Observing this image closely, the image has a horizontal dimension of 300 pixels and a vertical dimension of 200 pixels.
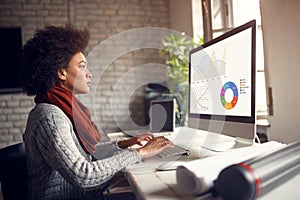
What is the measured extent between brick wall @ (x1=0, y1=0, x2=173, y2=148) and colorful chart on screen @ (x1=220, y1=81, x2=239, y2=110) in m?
2.62

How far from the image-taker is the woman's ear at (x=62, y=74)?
4.23 ft

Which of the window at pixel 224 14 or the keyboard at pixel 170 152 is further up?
the window at pixel 224 14

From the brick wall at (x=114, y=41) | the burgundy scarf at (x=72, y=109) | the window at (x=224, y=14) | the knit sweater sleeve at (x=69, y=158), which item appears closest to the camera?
the knit sweater sleeve at (x=69, y=158)

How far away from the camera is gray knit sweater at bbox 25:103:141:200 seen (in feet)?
3.10

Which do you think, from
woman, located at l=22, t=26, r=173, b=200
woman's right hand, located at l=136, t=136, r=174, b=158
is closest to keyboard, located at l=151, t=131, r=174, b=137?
woman, located at l=22, t=26, r=173, b=200

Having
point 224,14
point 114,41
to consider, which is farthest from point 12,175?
point 114,41

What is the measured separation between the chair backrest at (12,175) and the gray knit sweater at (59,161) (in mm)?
33

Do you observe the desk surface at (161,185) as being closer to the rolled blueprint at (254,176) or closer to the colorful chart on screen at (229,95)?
the rolled blueprint at (254,176)

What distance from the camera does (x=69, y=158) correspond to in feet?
3.10

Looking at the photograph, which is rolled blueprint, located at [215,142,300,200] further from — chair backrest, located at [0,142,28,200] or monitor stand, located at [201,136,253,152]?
chair backrest, located at [0,142,28,200]

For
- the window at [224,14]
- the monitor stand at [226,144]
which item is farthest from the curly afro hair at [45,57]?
the window at [224,14]

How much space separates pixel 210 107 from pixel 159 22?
9.69 ft

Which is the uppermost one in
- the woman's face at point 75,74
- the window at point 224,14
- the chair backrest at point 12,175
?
the window at point 224,14

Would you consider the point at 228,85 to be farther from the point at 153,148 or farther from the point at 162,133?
the point at 162,133
